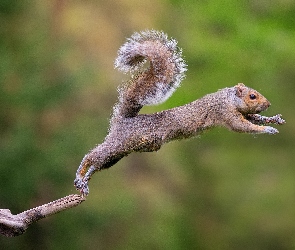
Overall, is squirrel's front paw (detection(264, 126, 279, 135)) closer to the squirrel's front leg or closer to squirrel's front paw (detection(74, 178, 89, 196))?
the squirrel's front leg

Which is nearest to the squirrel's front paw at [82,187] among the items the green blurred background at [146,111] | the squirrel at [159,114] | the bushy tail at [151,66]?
the squirrel at [159,114]

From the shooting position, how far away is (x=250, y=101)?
68cm

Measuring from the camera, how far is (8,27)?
1.56m

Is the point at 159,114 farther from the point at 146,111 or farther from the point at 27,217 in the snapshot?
the point at 146,111

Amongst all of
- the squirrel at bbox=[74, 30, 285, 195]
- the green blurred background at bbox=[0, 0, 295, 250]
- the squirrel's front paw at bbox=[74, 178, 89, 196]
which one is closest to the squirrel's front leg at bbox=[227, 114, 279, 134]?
the squirrel at bbox=[74, 30, 285, 195]

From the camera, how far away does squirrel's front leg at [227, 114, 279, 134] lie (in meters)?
0.67

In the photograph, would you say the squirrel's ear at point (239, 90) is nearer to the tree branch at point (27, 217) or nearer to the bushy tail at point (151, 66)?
→ the bushy tail at point (151, 66)

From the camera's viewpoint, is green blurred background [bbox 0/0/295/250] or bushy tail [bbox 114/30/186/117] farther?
green blurred background [bbox 0/0/295/250]

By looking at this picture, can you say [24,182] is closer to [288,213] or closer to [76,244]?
[76,244]

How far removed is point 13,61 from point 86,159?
0.92 metres

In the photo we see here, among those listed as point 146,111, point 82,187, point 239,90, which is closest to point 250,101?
point 239,90

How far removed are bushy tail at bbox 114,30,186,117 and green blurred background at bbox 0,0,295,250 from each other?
0.82 metres

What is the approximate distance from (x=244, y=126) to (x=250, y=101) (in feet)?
0.12

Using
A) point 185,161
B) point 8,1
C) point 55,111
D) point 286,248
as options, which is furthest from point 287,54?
point 8,1
